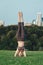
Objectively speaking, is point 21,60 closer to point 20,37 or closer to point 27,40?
point 20,37

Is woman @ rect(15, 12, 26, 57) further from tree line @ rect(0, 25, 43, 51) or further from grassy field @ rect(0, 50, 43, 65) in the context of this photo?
tree line @ rect(0, 25, 43, 51)

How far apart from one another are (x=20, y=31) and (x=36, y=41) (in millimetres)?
36295

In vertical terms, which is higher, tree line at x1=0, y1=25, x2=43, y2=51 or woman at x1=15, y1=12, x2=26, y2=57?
woman at x1=15, y1=12, x2=26, y2=57

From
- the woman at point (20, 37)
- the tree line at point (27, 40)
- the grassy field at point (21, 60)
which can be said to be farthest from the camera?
the tree line at point (27, 40)

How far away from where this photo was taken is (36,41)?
53.2 metres

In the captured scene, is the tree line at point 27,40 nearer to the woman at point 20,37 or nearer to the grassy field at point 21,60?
the woman at point 20,37

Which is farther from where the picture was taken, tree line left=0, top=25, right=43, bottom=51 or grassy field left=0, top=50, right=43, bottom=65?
tree line left=0, top=25, right=43, bottom=51

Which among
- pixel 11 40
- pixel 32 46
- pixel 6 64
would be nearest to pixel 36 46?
pixel 32 46

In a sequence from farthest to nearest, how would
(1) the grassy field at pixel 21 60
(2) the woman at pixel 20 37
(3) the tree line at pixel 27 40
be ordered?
(3) the tree line at pixel 27 40 < (2) the woman at pixel 20 37 < (1) the grassy field at pixel 21 60

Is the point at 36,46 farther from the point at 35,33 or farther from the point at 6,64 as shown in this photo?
the point at 6,64

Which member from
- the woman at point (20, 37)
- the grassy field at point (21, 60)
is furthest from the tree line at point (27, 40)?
the grassy field at point (21, 60)

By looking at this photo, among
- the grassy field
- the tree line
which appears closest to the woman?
the grassy field

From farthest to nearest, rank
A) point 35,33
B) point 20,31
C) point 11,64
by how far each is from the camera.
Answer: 1. point 35,33
2. point 20,31
3. point 11,64

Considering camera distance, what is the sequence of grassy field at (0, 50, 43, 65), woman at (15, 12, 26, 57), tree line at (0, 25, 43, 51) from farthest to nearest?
1. tree line at (0, 25, 43, 51)
2. woman at (15, 12, 26, 57)
3. grassy field at (0, 50, 43, 65)
